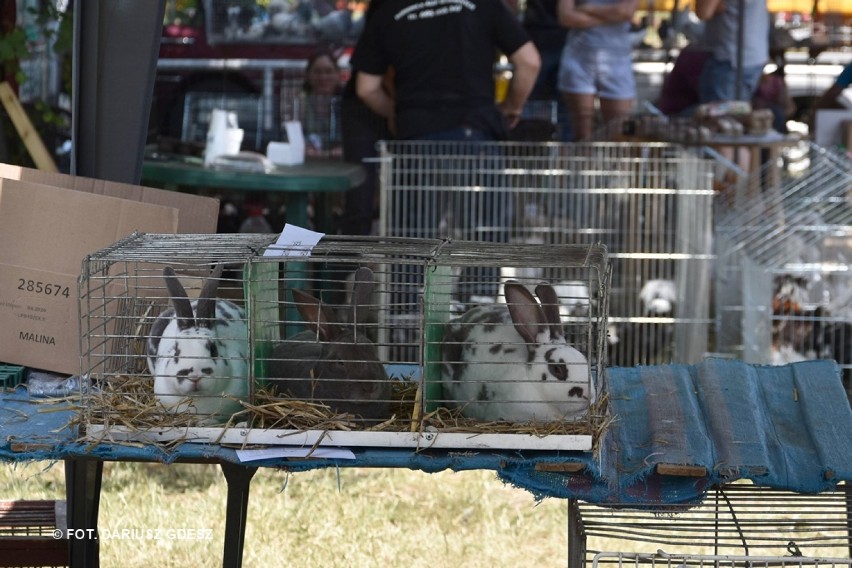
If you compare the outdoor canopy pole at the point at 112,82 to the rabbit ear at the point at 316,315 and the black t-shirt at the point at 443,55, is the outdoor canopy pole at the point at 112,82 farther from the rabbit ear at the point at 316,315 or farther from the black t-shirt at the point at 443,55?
the black t-shirt at the point at 443,55

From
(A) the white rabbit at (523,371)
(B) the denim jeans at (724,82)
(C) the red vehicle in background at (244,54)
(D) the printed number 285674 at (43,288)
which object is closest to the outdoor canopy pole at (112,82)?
(D) the printed number 285674 at (43,288)

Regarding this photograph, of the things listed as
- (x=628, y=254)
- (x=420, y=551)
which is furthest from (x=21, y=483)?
(x=628, y=254)

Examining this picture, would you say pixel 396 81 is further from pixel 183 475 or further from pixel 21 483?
pixel 21 483

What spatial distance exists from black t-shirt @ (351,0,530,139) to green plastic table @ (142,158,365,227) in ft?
1.36

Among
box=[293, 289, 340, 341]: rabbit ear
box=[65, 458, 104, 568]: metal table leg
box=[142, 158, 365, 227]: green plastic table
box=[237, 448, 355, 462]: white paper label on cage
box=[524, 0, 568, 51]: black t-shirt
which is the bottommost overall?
box=[65, 458, 104, 568]: metal table leg

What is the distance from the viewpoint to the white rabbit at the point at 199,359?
2.34 meters

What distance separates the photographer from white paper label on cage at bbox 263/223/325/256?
2.38 meters

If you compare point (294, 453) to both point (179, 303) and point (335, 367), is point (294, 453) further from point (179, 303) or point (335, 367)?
point (179, 303)

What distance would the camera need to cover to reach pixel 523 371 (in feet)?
8.04

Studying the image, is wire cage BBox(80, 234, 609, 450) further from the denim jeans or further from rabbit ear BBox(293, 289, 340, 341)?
the denim jeans

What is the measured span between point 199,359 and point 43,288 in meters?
0.66

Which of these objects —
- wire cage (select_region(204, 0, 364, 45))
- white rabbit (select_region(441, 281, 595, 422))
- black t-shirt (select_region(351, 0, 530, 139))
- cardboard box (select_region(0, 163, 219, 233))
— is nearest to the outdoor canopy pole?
cardboard box (select_region(0, 163, 219, 233))

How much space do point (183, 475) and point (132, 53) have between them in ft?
5.54

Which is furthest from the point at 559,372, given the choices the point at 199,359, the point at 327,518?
the point at 327,518
